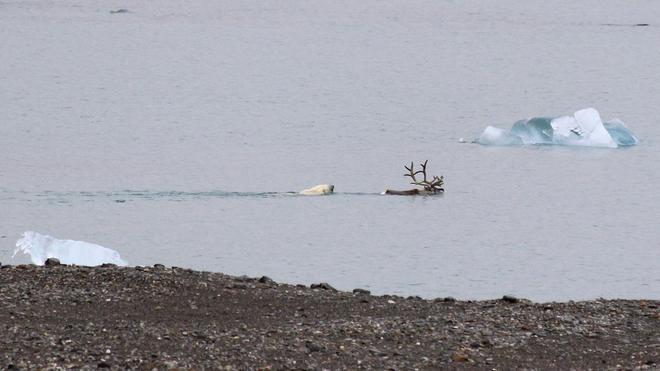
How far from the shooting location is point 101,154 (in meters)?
25.6

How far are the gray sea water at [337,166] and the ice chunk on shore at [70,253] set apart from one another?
3.44 feet

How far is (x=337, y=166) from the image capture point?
24828 millimetres

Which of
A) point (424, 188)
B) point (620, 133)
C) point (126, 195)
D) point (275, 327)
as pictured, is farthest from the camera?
point (620, 133)

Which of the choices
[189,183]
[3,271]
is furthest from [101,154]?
[3,271]

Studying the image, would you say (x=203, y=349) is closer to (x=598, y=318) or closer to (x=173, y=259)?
(x=598, y=318)

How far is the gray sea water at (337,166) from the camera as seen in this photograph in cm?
1628

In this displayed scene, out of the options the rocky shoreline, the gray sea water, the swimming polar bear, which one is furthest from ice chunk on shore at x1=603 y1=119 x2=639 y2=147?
the rocky shoreline

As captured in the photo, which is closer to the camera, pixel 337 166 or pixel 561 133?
pixel 337 166

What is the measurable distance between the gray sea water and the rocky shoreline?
11.3 feet

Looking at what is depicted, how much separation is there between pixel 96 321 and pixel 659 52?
186 feet

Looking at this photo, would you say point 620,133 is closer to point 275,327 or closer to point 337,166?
point 337,166

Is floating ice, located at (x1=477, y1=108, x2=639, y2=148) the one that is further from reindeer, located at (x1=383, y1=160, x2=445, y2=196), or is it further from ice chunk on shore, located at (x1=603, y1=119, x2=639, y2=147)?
reindeer, located at (x1=383, y1=160, x2=445, y2=196)

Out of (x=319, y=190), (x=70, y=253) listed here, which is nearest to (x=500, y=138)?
(x=319, y=190)

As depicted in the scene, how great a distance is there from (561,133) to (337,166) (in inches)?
215
